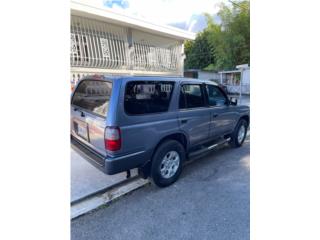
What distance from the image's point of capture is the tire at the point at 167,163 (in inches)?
113

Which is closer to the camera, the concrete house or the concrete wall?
the concrete house

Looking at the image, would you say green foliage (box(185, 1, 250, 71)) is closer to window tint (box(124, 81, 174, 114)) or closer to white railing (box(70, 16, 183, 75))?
white railing (box(70, 16, 183, 75))

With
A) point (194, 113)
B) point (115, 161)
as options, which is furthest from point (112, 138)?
point (194, 113)

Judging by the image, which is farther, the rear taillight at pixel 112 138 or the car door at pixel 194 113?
the car door at pixel 194 113

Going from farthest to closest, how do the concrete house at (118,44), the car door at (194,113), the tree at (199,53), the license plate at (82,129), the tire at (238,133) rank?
1. the tree at (199,53)
2. the concrete house at (118,44)
3. the tire at (238,133)
4. the car door at (194,113)
5. the license plate at (82,129)

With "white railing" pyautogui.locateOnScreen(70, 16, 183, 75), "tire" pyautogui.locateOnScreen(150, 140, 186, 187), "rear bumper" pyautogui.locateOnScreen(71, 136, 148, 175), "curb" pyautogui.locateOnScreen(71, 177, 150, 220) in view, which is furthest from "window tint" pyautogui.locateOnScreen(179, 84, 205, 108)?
"white railing" pyautogui.locateOnScreen(70, 16, 183, 75)

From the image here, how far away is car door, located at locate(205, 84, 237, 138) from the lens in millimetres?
3769

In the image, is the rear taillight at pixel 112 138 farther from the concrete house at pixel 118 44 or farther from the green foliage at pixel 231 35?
the green foliage at pixel 231 35

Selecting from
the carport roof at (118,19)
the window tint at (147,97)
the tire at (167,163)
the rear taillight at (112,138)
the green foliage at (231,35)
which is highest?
the green foliage at (231,35)

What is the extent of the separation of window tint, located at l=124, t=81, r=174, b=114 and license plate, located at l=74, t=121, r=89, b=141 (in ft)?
2.51

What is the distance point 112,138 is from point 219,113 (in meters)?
2.28

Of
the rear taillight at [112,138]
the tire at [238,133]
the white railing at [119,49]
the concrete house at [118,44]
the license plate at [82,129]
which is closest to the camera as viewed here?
the rear taillight at [112,138]

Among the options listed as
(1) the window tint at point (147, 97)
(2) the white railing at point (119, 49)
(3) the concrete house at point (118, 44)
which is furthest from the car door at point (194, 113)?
(2) the white railing at point (119, 49)
